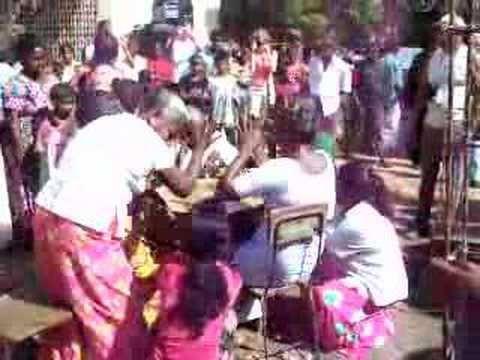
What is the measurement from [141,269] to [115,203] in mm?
612

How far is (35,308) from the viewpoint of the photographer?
4.14 metres

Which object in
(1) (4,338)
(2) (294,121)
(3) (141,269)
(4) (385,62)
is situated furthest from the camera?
(4) (385,62)

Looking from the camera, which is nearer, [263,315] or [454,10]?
[454,10]

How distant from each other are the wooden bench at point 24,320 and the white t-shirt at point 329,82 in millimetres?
6482

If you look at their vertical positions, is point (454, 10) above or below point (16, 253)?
above

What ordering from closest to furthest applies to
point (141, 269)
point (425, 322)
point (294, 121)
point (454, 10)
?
point (454, 10) < point (141, 269) < point (425, 322) < point (294, 121)

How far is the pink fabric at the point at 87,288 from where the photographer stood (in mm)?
4070

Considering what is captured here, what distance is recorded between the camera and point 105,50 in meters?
8.99

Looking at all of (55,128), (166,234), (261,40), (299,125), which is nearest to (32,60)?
(55,128)

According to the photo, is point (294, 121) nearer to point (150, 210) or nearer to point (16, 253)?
point (16, 253)

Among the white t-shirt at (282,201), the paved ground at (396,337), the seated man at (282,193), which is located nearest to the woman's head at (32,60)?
the paved ground at (396,337)

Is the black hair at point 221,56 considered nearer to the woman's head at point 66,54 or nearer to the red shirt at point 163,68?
the red shirt at point 163,68

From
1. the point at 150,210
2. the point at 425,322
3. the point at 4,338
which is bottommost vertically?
the point at 425,322

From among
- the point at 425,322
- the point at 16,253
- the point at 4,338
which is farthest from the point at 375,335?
the point at 16,253
